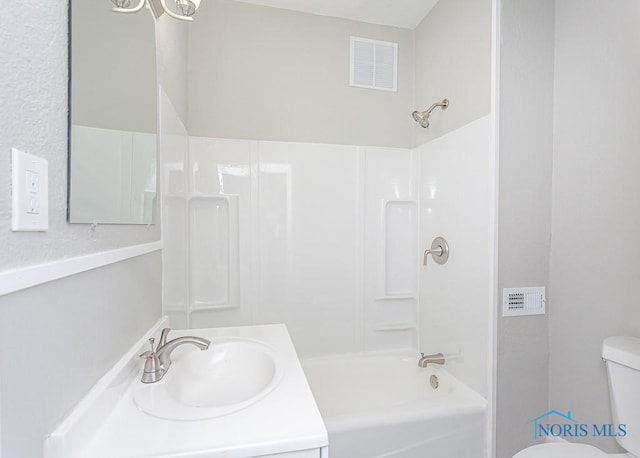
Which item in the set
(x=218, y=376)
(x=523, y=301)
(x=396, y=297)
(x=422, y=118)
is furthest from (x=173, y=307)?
(x=422, y=118)

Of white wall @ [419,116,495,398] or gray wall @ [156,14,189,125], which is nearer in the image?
gray wall @ [156,14,189,125]

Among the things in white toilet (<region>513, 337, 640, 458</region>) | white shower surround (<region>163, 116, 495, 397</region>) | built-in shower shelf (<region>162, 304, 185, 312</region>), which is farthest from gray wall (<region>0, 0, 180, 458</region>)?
white toilet (<region>513, 337, 640, 458</region>)

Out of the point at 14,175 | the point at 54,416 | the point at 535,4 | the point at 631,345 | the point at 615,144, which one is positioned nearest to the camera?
the point at 14,175

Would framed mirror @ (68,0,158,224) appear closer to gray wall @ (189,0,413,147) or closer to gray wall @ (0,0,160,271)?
gray wall @ (0,0,160,271)

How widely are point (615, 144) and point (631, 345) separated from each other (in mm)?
805

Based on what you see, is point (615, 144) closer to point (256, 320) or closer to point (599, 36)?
point (599, 36)

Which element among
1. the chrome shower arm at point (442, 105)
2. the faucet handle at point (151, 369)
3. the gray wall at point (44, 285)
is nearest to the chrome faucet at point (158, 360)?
the faucet handle at point (151, 369)

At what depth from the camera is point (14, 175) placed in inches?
20.6

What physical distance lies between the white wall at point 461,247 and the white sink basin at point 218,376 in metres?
1.17

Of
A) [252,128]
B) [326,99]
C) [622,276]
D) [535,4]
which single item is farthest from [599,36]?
[252,128]

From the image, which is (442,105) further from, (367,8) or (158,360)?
(158,360)

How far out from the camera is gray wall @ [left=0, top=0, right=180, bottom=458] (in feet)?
1.67

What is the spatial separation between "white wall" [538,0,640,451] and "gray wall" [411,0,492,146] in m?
0.35

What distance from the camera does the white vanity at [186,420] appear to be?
68cm
